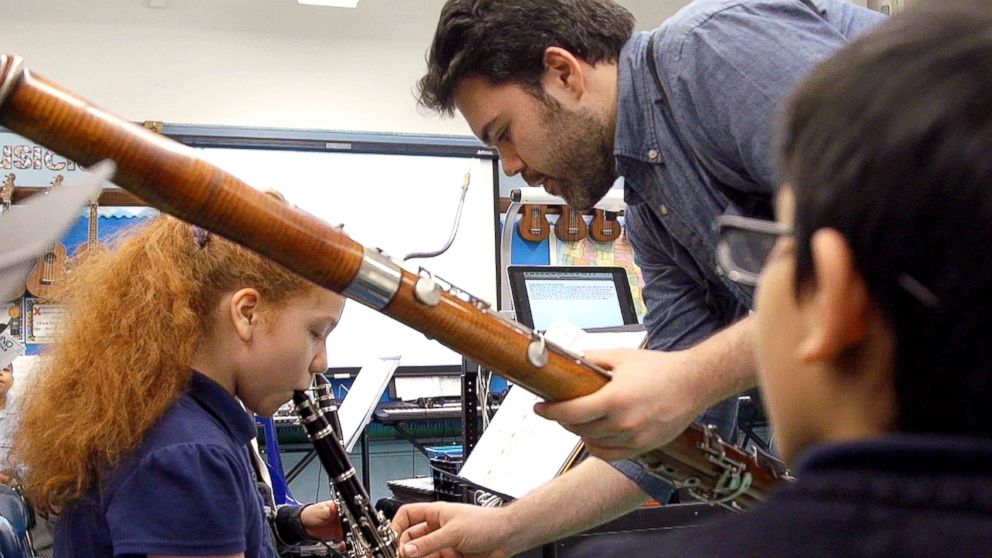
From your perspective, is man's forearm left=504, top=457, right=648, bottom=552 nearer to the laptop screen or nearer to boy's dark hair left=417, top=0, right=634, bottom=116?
boy's dark hair left=417, top=0, right=634, bottom=116

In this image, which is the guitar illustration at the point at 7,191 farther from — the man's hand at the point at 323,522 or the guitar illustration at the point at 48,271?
the man's hand at the point at 323,522

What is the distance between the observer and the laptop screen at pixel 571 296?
2.73 m

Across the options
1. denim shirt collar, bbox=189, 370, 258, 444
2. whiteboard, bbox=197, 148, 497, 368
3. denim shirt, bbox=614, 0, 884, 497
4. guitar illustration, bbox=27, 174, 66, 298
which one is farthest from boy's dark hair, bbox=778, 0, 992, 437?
guitar illustration, bbox=27, 174, 66, 298

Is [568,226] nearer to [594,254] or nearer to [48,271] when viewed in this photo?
[594,254]

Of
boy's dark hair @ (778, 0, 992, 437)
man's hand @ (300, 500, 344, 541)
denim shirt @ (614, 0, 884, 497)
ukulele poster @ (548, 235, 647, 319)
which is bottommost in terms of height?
ukulele poster @ (548, 235, 647, 319)

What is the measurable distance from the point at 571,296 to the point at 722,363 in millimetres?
1454

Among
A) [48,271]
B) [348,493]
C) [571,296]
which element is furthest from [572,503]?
[48,271]

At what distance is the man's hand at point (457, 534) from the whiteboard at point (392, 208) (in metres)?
3.73

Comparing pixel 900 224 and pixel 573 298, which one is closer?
pixel 900 224

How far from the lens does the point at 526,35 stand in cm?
178

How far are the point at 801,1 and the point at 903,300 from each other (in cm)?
108

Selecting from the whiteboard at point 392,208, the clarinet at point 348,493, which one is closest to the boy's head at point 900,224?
the clarinet at point 348,493

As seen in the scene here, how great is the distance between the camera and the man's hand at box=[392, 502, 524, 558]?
164cm

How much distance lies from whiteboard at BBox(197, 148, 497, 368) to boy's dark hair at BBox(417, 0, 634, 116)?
142 inches
